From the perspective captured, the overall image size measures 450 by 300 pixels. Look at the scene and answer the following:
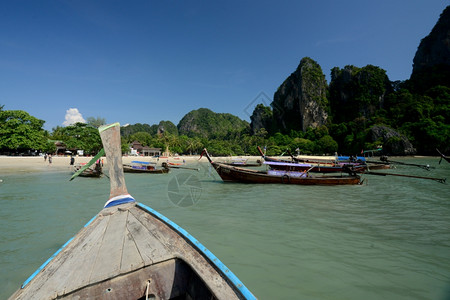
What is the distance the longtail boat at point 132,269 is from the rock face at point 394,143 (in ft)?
255

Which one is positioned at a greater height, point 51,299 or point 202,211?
point 51,299

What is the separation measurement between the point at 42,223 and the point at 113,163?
5757mm

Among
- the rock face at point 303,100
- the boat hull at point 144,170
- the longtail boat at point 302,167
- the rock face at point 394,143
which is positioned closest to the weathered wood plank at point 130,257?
the longtail boat at point 302,167

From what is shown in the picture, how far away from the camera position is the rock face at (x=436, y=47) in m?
92.1

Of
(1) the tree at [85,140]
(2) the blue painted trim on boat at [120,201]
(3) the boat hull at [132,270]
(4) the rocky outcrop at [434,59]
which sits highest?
(4) the rocky outcrop at [434,59]

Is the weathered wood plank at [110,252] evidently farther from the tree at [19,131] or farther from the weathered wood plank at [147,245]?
the tree at [19,131]

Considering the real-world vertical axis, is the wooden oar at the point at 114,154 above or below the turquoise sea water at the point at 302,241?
above

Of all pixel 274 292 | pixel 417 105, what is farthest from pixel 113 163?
pixel 417 105

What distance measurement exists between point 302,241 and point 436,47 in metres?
138

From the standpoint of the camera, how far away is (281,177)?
15.9 metres

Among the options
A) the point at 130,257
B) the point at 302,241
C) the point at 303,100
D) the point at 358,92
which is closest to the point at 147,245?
the point at 130,257

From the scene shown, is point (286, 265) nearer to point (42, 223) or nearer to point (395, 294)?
point (395, 294)

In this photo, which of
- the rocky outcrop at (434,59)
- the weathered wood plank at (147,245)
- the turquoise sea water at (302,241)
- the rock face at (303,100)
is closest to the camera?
the weathered wood plank at (147,245)

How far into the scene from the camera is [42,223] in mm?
7262
